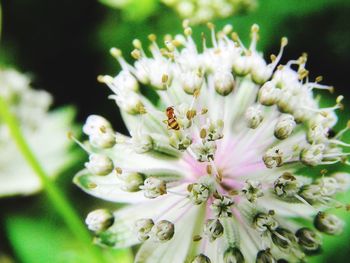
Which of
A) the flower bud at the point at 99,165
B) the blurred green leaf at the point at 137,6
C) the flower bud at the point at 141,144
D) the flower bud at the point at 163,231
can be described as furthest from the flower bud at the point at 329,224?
the blurred green leaf at the point at 137,6

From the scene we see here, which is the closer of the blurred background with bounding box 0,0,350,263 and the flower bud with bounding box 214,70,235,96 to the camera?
the flower bud with bounding box 214,70,235,96

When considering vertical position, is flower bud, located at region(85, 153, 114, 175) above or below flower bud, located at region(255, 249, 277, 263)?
above

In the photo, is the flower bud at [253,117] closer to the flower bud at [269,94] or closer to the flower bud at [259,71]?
the flower bud at [269,94]

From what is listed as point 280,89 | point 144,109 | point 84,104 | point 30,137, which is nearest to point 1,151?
point 30,137

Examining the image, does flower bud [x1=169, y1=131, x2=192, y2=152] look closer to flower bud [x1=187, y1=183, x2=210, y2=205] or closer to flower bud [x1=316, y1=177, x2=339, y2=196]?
flower bud [x1=187, y1=183, x2=210, y2=205]

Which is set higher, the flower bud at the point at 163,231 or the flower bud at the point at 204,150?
the flower bud at the point at 204,150

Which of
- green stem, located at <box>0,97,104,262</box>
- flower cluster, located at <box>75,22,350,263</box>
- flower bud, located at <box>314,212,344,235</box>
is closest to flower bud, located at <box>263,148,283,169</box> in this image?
flower cluster, located at <box>75,22,350,263</box>
